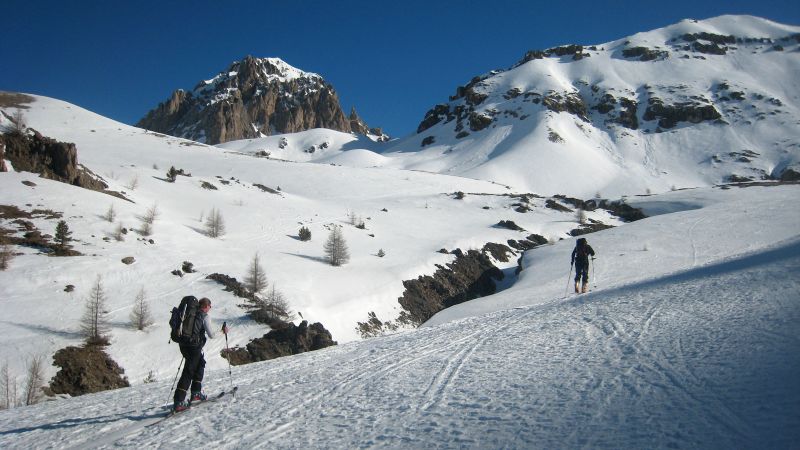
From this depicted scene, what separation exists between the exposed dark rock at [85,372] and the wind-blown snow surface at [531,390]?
5.89 meters

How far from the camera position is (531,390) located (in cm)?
615

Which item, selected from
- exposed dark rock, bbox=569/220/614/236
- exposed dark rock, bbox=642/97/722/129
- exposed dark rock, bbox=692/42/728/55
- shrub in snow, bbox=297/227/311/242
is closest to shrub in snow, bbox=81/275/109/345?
shrub in snow, bbox=297/227/311/242

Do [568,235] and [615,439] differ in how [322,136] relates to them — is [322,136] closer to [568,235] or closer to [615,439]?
[568,235]

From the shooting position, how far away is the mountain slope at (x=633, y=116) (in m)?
102

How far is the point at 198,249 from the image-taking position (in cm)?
2553

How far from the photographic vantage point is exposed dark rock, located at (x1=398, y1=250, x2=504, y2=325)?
26.6m

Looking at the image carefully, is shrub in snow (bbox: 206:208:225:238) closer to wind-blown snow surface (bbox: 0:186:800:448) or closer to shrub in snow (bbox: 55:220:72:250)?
shrub in snow (bbox: 55:220:72:250)

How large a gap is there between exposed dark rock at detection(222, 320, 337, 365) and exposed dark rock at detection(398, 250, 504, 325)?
Result: 7167mm

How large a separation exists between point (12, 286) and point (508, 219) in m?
40.1

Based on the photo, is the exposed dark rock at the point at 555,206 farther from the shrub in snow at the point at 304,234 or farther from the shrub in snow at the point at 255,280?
the shrub in snow at the point at 255,280

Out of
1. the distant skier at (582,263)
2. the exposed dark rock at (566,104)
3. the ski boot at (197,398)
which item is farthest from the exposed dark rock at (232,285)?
the exposed dark rock at (566,104)

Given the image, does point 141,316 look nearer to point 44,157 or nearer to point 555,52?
point 44,157

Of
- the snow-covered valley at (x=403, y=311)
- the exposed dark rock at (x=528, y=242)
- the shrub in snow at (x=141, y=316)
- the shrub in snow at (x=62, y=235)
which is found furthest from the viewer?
the exposed dark rock at (x=528, y=242)

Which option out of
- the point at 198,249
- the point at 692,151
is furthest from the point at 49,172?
the point at 692,151
